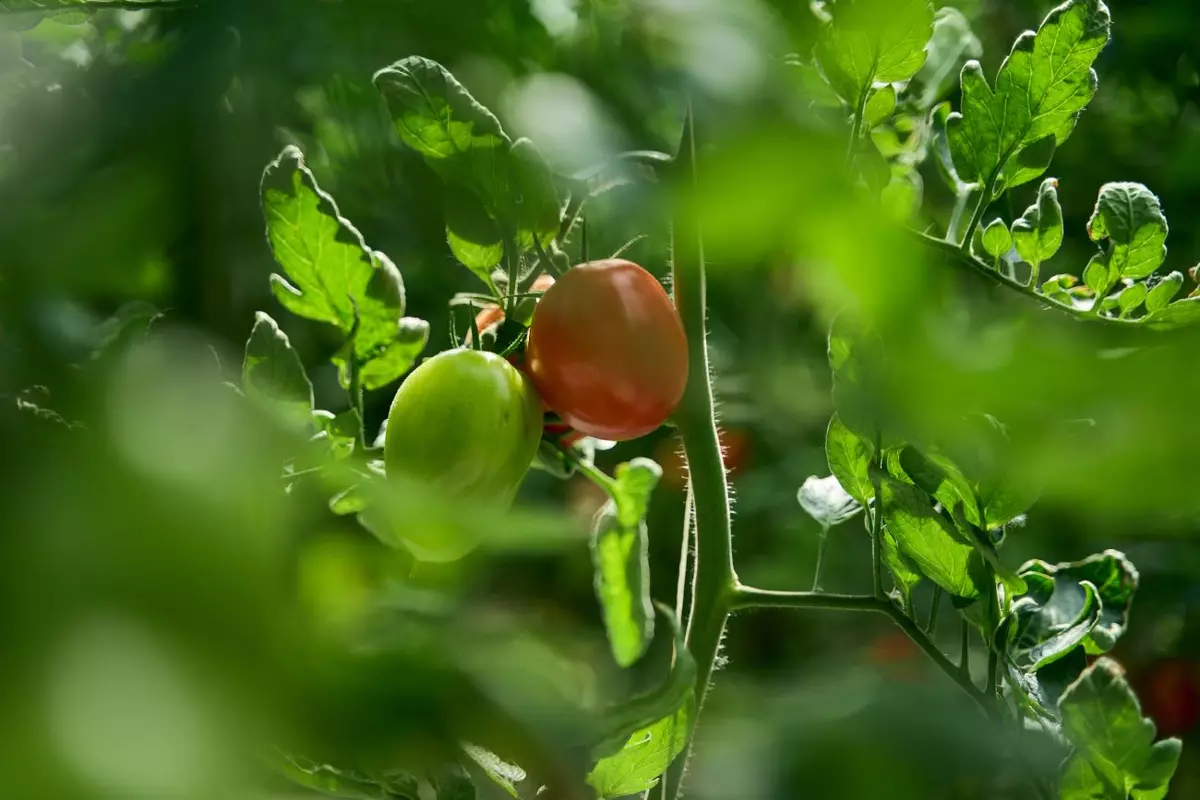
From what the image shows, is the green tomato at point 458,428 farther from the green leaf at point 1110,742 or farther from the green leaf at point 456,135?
the green leaf at point 1110,742

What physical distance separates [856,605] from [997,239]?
0.56 feet

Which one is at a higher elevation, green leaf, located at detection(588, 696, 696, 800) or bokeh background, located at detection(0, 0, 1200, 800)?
bokeh background, located at detection(0, 0, 1200, 800)

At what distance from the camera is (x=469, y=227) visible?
389mm

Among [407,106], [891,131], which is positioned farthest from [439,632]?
[891,131]

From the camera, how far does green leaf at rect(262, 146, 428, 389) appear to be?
365 mm

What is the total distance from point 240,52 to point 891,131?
1.20 ft

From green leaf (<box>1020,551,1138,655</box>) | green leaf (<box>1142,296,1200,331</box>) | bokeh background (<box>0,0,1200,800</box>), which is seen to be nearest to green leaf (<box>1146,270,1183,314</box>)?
green leaf (<box>1142,296,1200,331</box>)

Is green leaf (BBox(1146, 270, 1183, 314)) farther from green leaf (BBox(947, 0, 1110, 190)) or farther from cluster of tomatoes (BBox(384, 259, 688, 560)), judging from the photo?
cluster of tomatoes (BBox(384, 259, 688, 560))

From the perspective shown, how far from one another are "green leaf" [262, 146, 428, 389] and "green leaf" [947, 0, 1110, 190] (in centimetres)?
22

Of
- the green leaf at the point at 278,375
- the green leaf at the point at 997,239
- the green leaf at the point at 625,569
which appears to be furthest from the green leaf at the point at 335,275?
the green leaf at the point at 997,239

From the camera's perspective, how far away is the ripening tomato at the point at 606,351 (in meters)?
0.39

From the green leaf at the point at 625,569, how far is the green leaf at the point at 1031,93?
200 millimetres

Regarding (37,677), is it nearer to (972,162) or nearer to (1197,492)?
(1197,492)

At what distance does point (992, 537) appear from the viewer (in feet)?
1.38
